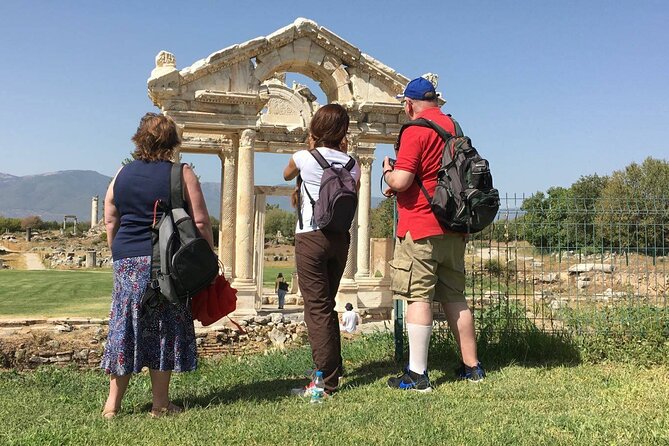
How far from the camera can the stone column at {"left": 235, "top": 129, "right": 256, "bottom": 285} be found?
15.1 m

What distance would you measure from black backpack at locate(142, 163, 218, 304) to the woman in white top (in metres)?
0.82

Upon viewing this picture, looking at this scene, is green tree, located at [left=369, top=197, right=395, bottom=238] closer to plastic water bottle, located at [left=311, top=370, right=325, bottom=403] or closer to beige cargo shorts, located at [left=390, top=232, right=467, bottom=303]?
beige cargo shorts, located at [left=390, top=232, right=467, bottom=303]

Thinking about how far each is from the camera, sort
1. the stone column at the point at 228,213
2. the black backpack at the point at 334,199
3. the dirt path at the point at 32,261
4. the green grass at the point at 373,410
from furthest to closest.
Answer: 1. the dirt path at the point at 32,261
2. the stone column at the point at 228,213
3. the black backpack at the point at 334,199
4. the green grass at the point at 373,410

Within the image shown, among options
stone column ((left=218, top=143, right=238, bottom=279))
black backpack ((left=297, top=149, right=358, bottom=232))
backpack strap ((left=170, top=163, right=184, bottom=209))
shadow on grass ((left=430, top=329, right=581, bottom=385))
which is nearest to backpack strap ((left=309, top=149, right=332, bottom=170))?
black backpack ((left=297, top=149, right=358, bottom=232))

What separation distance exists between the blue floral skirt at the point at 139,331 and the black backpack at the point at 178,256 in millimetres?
130

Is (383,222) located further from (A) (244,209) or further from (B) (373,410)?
(B) (373,410)

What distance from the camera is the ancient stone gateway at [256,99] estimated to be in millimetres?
14648

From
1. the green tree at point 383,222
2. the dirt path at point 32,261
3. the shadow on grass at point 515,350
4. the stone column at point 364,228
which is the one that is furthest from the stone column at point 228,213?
the dirt path at point 32,261

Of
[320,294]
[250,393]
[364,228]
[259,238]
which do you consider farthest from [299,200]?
[259,238]

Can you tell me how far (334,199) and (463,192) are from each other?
1.02 meters

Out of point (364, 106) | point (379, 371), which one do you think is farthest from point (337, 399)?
point (364, 106)

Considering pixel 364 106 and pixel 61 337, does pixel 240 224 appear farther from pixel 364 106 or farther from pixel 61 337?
pixel 61 337

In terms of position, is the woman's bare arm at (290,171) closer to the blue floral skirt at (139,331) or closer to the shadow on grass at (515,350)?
the blue floral skirt at (139,331)

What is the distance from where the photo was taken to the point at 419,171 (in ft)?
17.7
